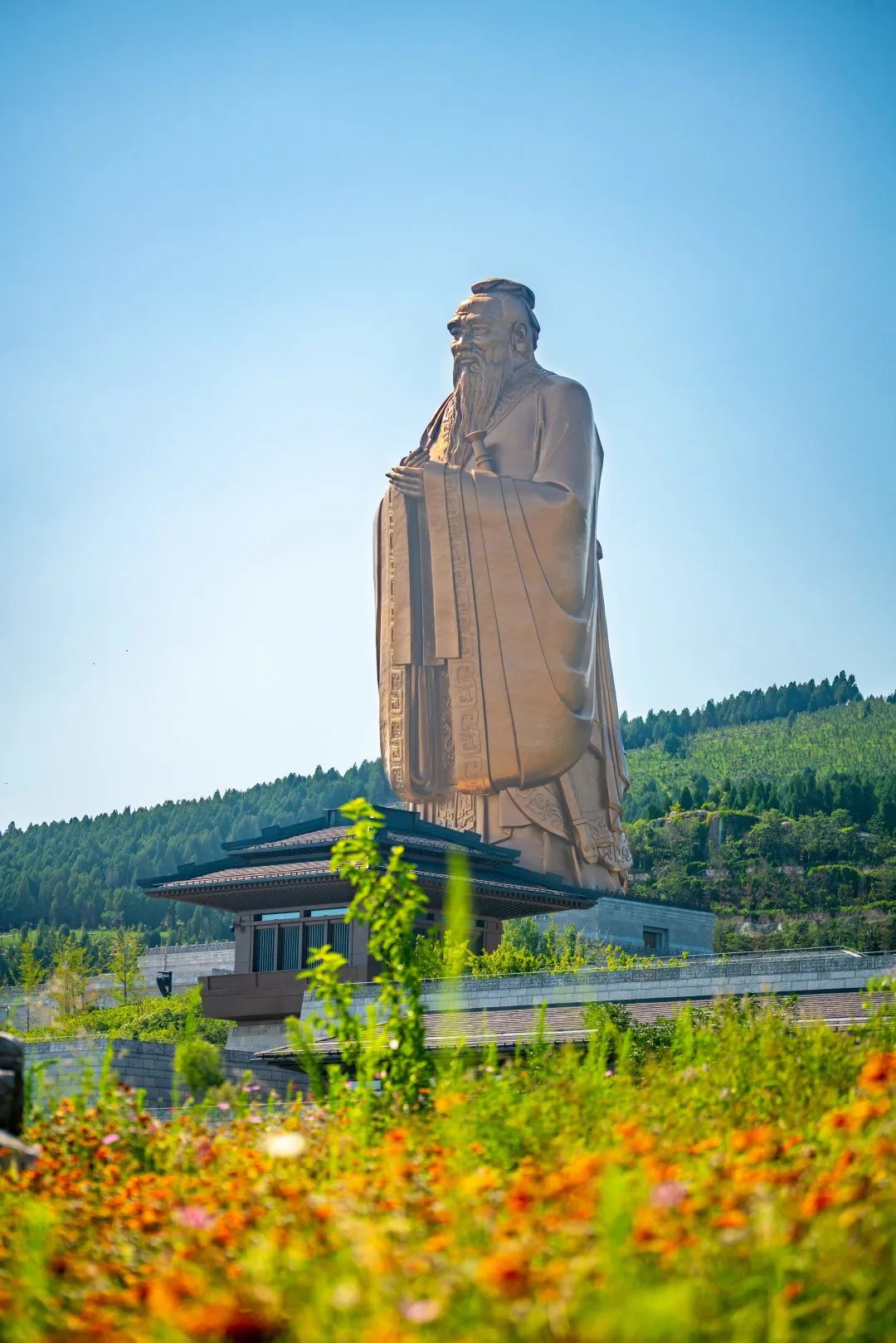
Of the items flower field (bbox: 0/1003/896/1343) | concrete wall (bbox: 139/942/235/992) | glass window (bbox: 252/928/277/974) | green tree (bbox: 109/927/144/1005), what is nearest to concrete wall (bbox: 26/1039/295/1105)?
glass window (bbox: 252/928/277/974)

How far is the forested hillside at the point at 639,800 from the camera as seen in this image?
209ft

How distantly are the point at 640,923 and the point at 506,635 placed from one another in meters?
6.68

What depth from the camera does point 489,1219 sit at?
4.68 metres

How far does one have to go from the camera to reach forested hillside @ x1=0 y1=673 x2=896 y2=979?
6356 cm

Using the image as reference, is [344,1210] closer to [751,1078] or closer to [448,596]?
[751,1078]

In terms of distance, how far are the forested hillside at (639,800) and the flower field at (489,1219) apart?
51297 millimetres

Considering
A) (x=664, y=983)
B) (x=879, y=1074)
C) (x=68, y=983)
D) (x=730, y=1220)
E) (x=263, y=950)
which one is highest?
(x=263, y=950)

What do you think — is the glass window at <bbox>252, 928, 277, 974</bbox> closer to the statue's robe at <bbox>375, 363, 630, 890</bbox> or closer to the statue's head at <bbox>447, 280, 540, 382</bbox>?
the statue's robe at <bbox>375, 363, 630, 890</bbox>

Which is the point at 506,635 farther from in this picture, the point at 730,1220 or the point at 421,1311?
the point at 421,1311

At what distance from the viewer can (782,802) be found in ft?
212

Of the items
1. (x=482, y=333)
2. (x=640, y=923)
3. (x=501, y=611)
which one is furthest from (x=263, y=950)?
(x=482, y=333)

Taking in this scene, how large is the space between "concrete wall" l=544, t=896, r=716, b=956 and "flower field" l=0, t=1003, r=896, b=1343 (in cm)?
2182

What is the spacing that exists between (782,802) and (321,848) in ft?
152

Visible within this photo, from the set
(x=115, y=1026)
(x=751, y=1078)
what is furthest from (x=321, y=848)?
(x=751, y=1078)
